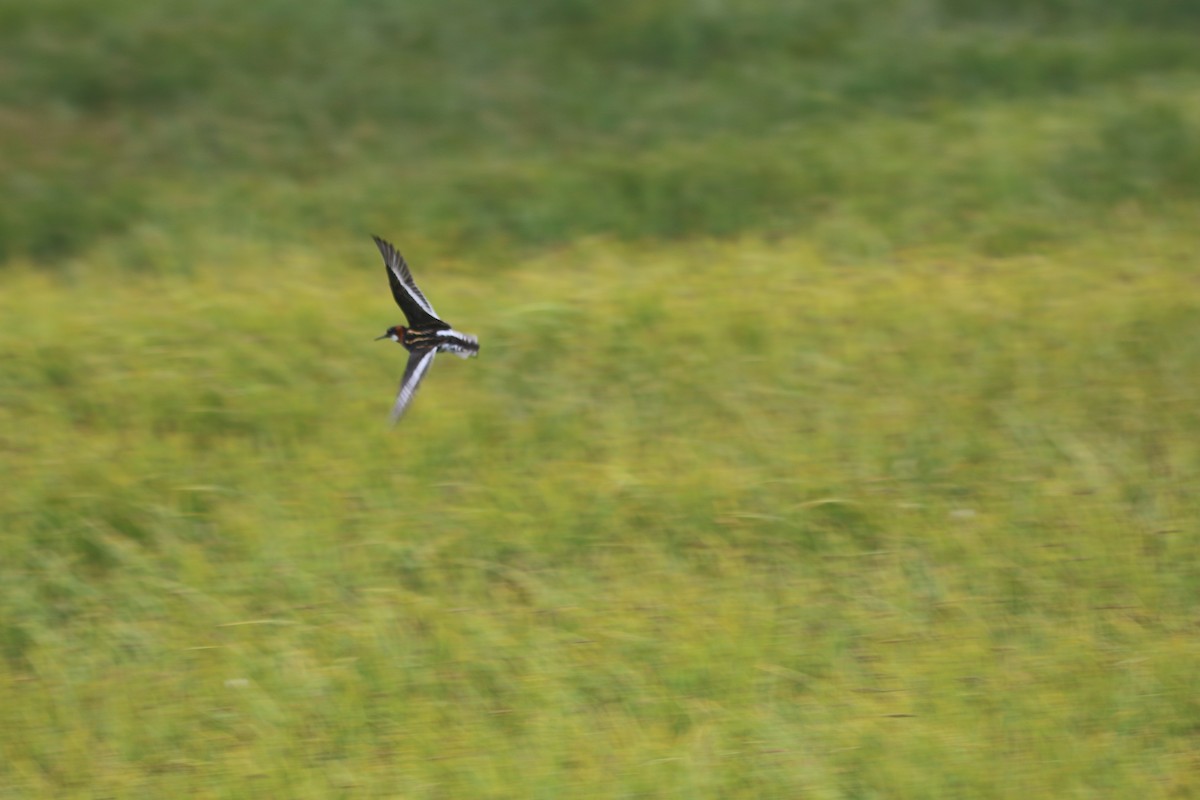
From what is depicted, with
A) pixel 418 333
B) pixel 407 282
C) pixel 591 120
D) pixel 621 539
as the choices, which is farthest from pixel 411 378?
pixel 591 120

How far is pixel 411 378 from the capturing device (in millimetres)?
5133

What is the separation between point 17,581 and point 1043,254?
6.20 metres

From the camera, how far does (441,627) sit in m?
5.19

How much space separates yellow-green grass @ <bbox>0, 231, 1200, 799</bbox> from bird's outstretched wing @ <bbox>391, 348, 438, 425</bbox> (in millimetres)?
860

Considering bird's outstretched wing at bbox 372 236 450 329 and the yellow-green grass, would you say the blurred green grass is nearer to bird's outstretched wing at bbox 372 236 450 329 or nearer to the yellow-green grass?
the yellow-green grass

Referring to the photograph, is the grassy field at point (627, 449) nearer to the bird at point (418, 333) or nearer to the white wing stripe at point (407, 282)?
the bird at point (418, 333)

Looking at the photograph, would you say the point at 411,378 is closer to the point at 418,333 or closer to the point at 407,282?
the point at 418,333

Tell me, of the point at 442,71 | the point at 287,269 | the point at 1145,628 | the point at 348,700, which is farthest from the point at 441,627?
the point at 442,71

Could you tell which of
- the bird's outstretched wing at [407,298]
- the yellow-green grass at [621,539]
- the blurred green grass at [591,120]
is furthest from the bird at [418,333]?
the blurred green grass at [591,120]

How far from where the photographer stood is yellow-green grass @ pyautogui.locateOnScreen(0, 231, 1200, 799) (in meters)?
4.65

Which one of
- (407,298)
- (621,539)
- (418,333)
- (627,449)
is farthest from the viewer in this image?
(627,449)

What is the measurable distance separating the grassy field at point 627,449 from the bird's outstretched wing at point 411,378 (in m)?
0.86

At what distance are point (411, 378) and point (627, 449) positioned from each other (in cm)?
148

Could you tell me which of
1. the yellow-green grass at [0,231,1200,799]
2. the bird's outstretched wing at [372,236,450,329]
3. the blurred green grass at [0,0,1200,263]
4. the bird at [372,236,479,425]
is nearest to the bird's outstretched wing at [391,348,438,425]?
the bird at [372,236,479,425]
